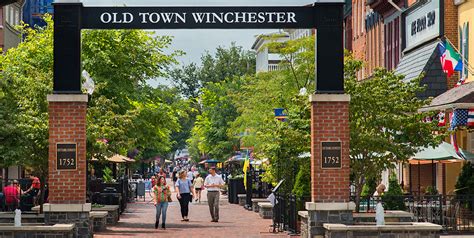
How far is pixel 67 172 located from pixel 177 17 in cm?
384

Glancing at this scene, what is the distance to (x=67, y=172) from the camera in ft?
74.9

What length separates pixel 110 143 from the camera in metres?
31.0

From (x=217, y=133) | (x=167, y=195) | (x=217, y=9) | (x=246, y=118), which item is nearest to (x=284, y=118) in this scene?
(x=167, y=195)

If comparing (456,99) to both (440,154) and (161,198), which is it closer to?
(440,154)

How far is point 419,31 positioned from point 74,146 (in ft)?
72.2

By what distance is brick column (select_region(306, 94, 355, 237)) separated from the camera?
74.8 feet

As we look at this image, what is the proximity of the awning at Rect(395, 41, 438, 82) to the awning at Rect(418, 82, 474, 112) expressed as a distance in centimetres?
250

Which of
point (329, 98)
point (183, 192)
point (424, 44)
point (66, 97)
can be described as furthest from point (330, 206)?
point (424, 44)

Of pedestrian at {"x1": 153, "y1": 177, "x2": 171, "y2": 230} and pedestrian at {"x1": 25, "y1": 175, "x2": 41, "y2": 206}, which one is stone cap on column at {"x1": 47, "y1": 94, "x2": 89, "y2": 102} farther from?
pedestrian at {"x1": 25, "y1": 175, "x2": 41, "y2": 206}

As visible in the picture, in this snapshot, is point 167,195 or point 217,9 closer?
point 217,9

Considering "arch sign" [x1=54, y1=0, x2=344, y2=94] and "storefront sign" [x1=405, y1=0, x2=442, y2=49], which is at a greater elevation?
"storefront sign" [x1=405, y1=0, x2=442, y2=49]

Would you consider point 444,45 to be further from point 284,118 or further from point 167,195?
point 167,195

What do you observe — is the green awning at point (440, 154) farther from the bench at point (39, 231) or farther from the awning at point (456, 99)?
the bench at point (39, 231)

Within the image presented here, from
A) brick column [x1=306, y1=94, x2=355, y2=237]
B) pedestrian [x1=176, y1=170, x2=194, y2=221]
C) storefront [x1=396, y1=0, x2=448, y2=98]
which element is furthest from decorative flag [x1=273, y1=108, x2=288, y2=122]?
brick column [x1=306, y1=94, x2=355, y2=237]
